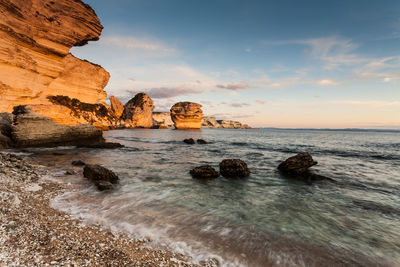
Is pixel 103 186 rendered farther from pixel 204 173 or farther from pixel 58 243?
pixel 204 173

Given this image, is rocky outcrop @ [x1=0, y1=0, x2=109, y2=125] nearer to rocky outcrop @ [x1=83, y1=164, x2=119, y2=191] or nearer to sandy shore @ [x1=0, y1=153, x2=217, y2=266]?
rocky outcrop @ [x1=83, y1=164, x2=119, y2=191]

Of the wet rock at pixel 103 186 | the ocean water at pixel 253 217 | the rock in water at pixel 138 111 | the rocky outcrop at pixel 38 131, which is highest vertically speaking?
the rock in water at pixel 138 111

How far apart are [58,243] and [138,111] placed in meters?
90.0

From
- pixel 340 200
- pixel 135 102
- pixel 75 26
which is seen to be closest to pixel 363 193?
pixel 340 200

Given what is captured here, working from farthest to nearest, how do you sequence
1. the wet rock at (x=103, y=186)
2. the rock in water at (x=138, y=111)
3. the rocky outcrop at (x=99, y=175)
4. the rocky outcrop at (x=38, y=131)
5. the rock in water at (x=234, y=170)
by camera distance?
the rock in water at (x=138, y=111) < the rocky outcrop at (x=38, y=131) < the rock in water at (x=234, y=170) < the rocky outcrop at (x=99, y=175) < the wet rock at (x=103, y=186)

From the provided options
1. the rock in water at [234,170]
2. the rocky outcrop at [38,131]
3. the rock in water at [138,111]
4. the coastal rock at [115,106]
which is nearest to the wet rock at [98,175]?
the rock in water at [234,170]

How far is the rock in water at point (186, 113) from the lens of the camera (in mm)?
91188

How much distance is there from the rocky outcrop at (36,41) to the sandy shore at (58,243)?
47.4ft

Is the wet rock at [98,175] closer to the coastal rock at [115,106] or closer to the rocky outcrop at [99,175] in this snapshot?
the rocky outcrop at [99,175]

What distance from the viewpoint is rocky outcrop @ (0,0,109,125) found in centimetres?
1722

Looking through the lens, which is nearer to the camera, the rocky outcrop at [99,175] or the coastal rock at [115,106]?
the rocky outcrop at [99,175]

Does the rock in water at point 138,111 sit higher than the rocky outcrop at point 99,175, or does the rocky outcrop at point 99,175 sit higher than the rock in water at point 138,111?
the rock in water at point 138,111

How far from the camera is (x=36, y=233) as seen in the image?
11.0ft

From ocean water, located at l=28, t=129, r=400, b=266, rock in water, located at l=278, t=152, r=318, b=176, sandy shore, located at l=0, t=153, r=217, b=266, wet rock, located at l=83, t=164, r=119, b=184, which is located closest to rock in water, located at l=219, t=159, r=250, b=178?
ocean water, located at l=28, t=129, r=400, b=266
